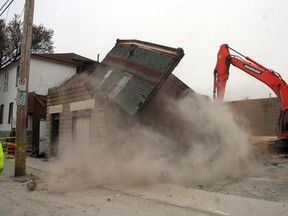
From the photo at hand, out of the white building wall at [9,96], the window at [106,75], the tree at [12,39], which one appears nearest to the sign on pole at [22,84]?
the window at [106,75]

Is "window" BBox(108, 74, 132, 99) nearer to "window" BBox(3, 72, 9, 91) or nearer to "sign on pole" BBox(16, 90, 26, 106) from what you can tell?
"sign on pole" BBox(16, 90, 26, 106)

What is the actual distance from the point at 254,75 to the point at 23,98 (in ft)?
33.3

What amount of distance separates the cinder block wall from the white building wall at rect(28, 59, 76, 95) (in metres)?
13.8

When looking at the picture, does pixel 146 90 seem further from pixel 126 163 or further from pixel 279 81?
pixel 279 81

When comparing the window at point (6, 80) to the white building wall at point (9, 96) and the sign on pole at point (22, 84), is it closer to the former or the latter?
the white building wall at point (9, 96)

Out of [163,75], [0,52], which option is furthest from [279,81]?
[0,52]

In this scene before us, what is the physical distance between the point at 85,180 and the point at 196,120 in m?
4.42

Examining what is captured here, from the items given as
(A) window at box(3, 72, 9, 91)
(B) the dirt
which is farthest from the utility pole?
(A) window at box(3, 72, 9, 91)

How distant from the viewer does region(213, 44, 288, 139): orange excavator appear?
43.0ft

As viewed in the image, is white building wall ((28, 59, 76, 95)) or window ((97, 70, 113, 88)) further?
white building wall ((28, 59, 76, 95))

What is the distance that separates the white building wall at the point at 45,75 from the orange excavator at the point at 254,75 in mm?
13520

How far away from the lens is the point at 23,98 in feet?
33.4

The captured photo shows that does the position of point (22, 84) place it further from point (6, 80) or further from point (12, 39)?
point (12, 39)

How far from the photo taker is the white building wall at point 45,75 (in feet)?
71.0
